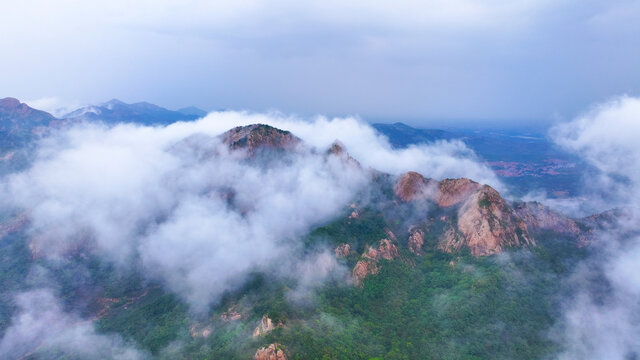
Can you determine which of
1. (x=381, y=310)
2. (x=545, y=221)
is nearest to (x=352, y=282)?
(x=381, y=310)

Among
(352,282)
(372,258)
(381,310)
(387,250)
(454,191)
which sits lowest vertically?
(381,310)

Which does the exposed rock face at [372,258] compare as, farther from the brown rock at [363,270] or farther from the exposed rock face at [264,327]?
the exposed rock face at [264,327]

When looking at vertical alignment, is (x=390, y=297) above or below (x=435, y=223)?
below

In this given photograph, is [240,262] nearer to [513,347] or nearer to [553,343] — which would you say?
[513,347]

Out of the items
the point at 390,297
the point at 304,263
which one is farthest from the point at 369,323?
the point at 304,263

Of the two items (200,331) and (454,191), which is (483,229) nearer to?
(454,191)

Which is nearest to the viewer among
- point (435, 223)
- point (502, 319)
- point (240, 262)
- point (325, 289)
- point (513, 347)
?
point (513, 347)

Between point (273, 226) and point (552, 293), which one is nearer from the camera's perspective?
point (552, 293)
